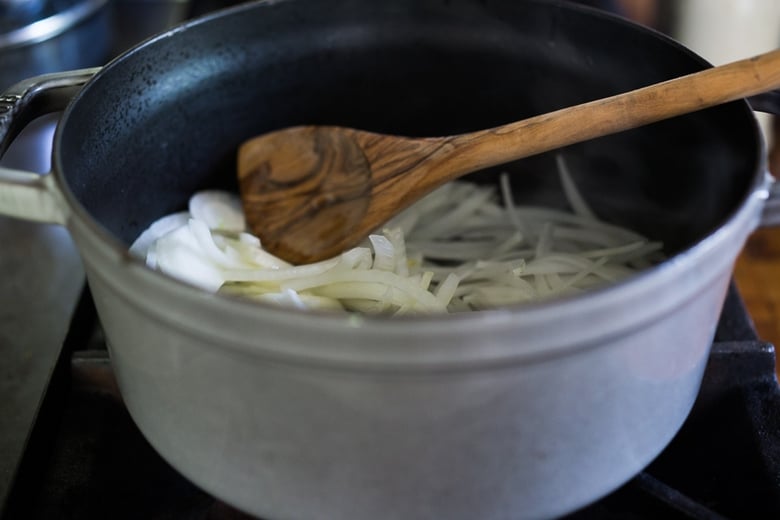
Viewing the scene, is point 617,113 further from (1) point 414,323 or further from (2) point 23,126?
(2) point 23,126

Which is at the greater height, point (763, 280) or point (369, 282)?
point (369, 282)

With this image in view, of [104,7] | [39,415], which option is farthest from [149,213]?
[104,7]

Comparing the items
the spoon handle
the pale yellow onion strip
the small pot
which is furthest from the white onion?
the small pot

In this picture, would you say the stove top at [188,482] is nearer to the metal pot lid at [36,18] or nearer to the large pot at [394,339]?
the large pot at [394,339]

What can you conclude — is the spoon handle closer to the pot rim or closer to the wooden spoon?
the wooden spoon

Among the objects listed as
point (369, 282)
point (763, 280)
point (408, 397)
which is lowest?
point (763, 280)

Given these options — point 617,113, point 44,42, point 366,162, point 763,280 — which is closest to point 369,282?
point 366,162

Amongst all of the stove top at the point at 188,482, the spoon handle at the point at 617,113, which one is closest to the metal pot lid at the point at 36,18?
the stove top at the point at 188,482

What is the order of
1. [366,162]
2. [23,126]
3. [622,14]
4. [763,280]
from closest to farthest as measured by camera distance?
[23,126] → [366,162] → [763,280] → [622,14]
